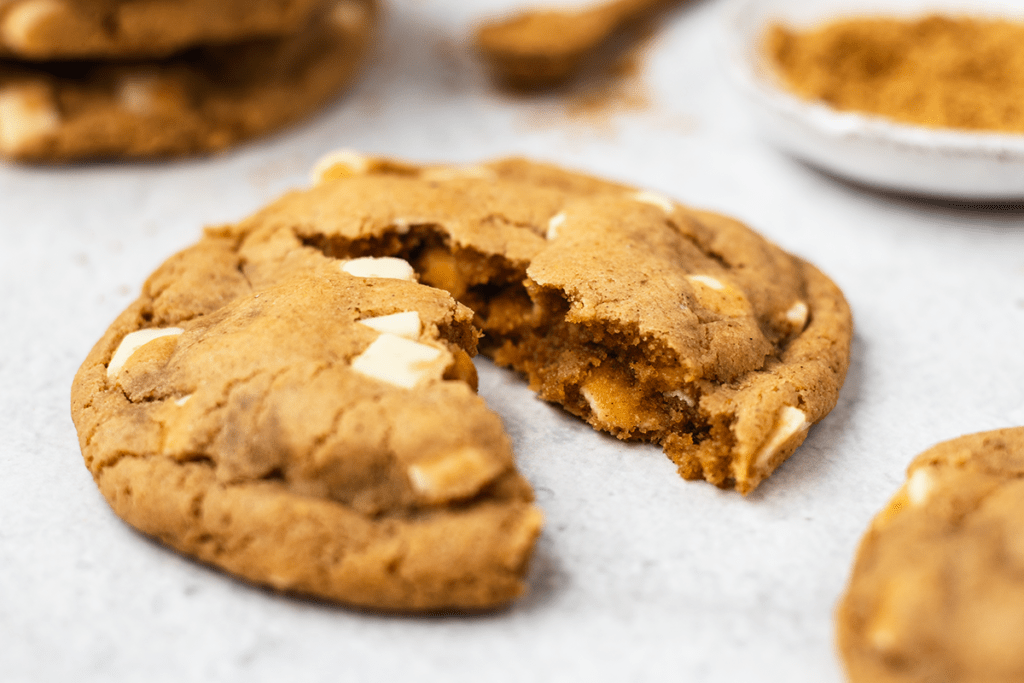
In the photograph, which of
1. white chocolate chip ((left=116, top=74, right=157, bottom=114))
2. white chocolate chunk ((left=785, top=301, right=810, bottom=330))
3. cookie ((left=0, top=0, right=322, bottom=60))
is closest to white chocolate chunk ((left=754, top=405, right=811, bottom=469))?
white chocolate chunk ((left=785, top=301, right=810, bottom=330))

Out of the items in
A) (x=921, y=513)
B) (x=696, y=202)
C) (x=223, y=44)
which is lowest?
(x=696, y=202)

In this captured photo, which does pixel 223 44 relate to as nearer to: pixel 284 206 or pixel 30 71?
pixel 30 71

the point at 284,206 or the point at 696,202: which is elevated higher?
the point at 284,206

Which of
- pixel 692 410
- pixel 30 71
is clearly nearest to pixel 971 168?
pixel 692 410

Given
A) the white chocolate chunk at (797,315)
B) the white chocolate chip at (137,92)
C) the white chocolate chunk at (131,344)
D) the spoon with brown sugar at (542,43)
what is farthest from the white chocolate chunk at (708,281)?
the white chocolate chip at (137,92)

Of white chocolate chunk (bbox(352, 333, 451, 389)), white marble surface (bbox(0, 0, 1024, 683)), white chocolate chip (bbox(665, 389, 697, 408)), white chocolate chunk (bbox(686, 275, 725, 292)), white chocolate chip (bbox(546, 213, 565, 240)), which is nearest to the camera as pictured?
white marble surface (bbox(0, 0, 1024, 683))

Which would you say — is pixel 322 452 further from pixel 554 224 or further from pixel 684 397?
pixel 554 224

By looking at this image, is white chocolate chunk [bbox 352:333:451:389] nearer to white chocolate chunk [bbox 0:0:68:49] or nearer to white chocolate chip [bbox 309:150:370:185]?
white chocolate chip [bbox 309:150:370:185]
